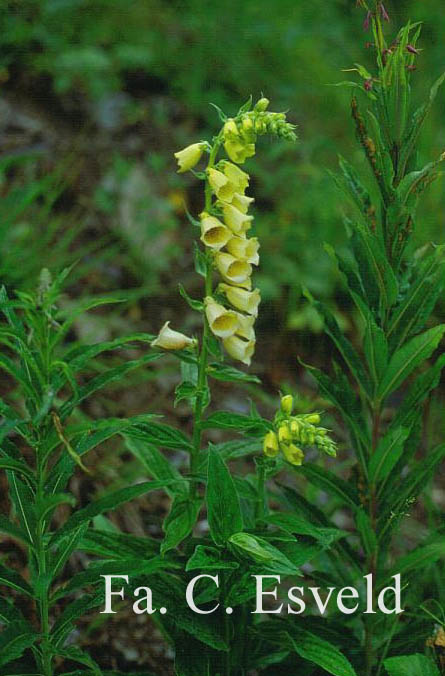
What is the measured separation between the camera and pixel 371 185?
141 inches

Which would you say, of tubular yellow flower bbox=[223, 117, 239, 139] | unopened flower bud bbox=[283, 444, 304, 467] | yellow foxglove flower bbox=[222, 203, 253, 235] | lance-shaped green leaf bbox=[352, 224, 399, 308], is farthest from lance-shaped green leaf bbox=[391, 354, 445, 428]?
tubular yellow flower bbox=[223, 117, 239, 139]

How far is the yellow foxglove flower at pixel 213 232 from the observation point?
1415 mm

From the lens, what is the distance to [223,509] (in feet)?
4.76

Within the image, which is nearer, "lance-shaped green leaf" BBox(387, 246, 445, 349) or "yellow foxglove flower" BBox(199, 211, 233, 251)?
"yellow foxglove flower" BBox(199, 211, 233, 251)

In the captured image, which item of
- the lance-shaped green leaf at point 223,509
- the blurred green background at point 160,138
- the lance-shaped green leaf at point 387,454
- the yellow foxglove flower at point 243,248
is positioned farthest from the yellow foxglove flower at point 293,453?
the blurred green background at point 160,138

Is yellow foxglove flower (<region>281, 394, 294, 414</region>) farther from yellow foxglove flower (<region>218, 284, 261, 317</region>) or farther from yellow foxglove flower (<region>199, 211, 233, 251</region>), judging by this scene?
yellow foxglove flower (<region>199, 211, 233, 251</region>)

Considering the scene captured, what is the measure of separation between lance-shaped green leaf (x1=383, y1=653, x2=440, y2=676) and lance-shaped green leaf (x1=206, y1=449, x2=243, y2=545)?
1.25 feet

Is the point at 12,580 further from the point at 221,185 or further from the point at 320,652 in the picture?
the point at 221,185

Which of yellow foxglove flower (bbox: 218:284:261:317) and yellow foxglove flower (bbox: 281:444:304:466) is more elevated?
yellow foxglove flower (bbox: 218:284:261:317)

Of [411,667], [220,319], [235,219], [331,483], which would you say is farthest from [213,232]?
[411,667]

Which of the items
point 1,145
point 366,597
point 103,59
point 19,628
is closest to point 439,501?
point 366,597

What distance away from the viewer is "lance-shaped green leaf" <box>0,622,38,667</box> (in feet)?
4.32

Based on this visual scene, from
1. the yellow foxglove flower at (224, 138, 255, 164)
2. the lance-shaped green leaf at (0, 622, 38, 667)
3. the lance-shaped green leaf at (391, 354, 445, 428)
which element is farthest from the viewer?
the lance-shaped green leaf at (391, 354, 445, 428)

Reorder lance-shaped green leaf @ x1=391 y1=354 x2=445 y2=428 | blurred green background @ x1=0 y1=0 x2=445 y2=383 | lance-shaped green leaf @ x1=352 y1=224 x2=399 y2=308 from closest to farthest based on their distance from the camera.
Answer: lance-shaped green leaf @ x1=352 y1=224 x2=399 y2=308, lance-shaped green leaf @ x1=391 y1=354 x2=445 y2=428, blurred green background @ x1=0 y1=0 x2=445 y2=383
